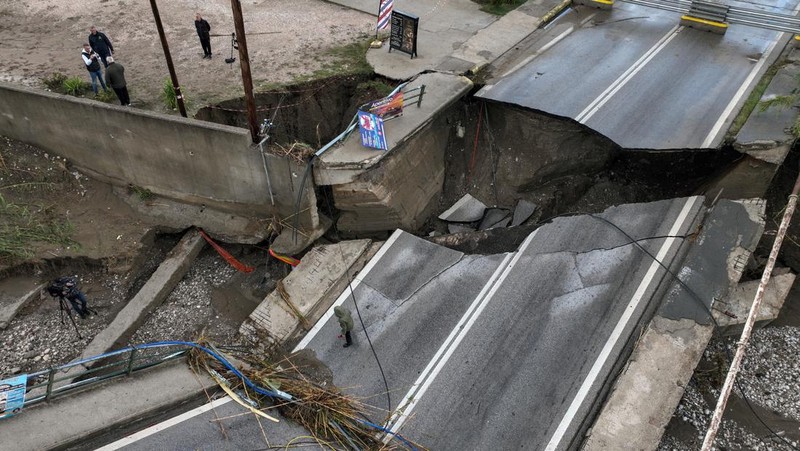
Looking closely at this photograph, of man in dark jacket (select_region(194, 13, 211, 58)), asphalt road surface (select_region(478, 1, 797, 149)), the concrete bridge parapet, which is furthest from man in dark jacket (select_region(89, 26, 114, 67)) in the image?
asphalt road surface (select_region(478, 1, 797, 149))

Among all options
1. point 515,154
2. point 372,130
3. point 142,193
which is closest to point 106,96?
point 142,193

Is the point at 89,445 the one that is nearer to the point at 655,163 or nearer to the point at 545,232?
the point at 545,232

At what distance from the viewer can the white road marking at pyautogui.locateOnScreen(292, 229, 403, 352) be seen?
35.9ft

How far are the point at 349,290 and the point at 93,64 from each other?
8.58 m

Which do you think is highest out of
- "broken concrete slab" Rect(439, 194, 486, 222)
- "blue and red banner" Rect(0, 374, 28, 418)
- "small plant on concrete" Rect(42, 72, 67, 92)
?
"small plant on concrete" Rect(42, 72, 67, 92)

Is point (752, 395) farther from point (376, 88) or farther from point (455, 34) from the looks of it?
point (455, 34)

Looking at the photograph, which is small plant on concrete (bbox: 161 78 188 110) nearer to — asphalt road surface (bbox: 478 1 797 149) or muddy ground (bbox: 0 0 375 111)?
muddy ground (bbox: 0 0 375 111)

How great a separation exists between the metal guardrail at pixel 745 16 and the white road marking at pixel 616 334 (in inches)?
286

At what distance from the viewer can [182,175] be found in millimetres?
13555

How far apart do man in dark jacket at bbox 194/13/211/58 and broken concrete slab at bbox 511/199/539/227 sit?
9390mm

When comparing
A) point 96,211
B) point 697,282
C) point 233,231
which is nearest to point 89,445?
point 233,231

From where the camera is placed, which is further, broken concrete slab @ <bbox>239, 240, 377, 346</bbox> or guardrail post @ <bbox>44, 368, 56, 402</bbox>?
broken concrete slab @ <bbox>239, 240, 377, 346</bbox>

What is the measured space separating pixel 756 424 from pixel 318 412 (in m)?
7.55

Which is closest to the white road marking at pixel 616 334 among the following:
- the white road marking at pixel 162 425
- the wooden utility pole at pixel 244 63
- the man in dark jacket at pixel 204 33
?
the white road marking at pixel 162 425
